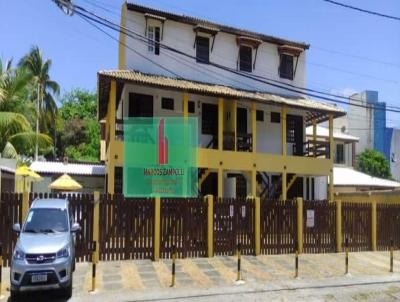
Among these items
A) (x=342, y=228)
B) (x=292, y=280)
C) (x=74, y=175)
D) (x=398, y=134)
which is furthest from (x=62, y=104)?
(x=292, y=280)

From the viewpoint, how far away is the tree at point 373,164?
160 ft

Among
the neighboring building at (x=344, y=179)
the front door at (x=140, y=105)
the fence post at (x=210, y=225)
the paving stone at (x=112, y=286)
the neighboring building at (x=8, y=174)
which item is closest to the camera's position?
the paving stone at (x=112, y=286)

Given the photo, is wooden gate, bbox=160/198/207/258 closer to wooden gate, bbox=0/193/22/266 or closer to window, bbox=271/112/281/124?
wooden gate, bbox=0/193/22/266

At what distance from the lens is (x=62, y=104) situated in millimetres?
55625

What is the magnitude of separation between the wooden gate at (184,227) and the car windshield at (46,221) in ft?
13.6

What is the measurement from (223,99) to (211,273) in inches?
460

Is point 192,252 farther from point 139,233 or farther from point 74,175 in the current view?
point 74,175

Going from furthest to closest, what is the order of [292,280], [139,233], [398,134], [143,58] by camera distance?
[398,134], [143,58], [139,233], [292,280]

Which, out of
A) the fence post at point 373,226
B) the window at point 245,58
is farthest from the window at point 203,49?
the fence post at point 373,226

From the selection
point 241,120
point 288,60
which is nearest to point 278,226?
point 241,120

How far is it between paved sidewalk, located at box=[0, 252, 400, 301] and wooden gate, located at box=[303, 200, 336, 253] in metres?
0.73

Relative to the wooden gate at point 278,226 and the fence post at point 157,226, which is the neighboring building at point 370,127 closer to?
the wooden gate at point 278,226

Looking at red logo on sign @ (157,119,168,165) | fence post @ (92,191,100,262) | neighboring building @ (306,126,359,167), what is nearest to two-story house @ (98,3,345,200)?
red logo on sign @ (157,119,168,165)

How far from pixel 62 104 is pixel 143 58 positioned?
115 ft
